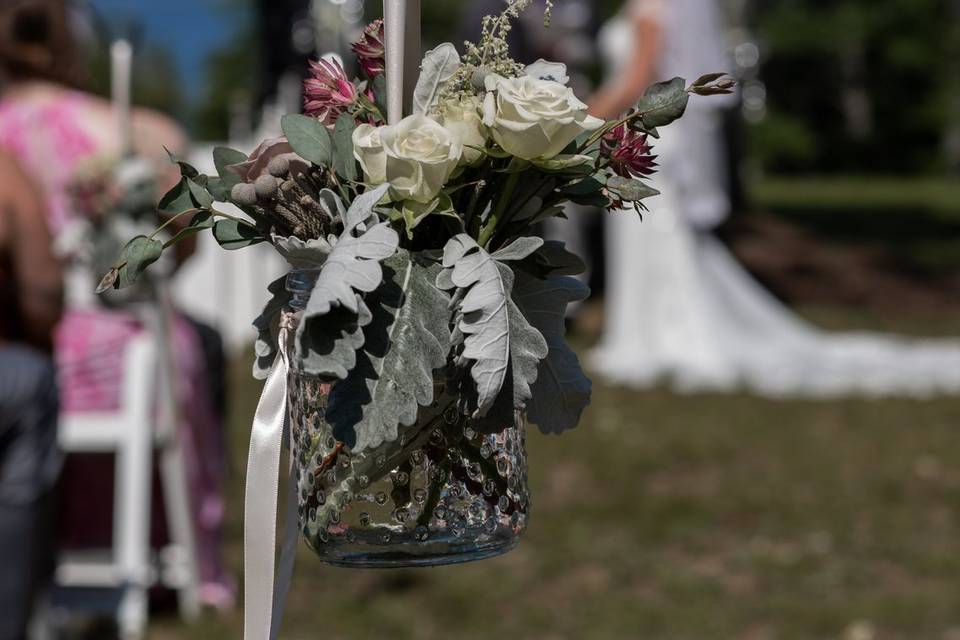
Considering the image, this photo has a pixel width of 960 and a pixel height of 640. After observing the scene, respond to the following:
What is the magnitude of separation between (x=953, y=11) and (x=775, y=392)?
26805 millimetres

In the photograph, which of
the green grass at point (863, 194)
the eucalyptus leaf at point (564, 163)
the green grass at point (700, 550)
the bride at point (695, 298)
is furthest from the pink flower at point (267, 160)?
Result: the green grass at point (863, 194)

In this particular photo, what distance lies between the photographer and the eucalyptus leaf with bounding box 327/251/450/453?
112 cm

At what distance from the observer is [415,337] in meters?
1.14

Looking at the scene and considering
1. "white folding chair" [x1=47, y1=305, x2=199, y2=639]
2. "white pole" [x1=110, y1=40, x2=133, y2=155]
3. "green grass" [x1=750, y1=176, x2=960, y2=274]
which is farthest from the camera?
"green grass" [x1=750, y1=176, x2=960, y2=274]

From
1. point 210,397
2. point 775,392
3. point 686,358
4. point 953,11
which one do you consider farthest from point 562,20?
point 953,11

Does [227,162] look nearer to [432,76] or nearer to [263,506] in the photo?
[432,76]

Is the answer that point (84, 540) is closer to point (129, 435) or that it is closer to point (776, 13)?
point (129, 435)

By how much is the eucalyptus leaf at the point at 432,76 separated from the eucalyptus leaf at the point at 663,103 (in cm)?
18

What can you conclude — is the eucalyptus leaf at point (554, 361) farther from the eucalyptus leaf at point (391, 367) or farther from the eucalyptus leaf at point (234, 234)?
the eucalyptus leaf at point (234, 234)

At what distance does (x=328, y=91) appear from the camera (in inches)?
49.0

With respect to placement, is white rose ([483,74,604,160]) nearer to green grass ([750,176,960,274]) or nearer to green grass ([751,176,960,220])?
green grass ([750,176,960,274])

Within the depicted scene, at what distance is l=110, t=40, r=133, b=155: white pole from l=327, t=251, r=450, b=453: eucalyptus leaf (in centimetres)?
273

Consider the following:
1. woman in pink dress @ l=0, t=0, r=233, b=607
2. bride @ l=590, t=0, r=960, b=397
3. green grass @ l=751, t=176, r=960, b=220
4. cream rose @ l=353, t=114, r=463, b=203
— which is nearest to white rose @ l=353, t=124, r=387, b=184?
cream rose @ l=353, t=114, r=463, b=203

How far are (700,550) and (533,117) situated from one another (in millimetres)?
3681
